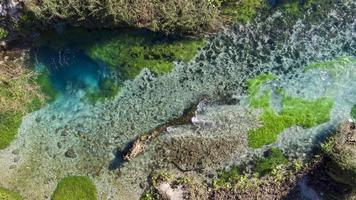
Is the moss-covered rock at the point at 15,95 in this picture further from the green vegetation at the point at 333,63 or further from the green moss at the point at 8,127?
the green vegetation at the point at 333,63

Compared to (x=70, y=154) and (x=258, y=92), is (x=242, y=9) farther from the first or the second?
(x=70, y=154)

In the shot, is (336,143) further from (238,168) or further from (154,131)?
(154,131)

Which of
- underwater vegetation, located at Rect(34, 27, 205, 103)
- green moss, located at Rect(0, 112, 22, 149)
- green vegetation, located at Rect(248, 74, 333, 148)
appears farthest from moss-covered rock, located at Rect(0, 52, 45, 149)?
green vegetation, located at Rect(248, 74, 333, 148)

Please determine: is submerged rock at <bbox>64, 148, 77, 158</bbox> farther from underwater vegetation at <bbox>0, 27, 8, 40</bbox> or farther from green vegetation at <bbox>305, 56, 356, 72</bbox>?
green vegetation at <bbox>305, 56, 356, 72</bbox>

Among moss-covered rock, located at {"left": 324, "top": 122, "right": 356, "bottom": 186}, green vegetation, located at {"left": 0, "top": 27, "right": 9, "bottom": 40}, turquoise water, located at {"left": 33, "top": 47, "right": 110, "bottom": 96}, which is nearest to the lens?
moss-covered rock, located at {"left": 324, "top": 122, "right": 356, "bottom": 186}

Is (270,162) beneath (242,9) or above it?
beneath

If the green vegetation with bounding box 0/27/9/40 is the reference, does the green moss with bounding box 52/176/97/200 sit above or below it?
below

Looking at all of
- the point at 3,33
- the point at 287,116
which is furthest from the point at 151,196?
the point at 3,33

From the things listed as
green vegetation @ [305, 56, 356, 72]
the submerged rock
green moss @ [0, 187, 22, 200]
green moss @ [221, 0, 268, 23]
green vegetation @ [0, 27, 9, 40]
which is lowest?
green moss @ [0, 187, 22, 200]
